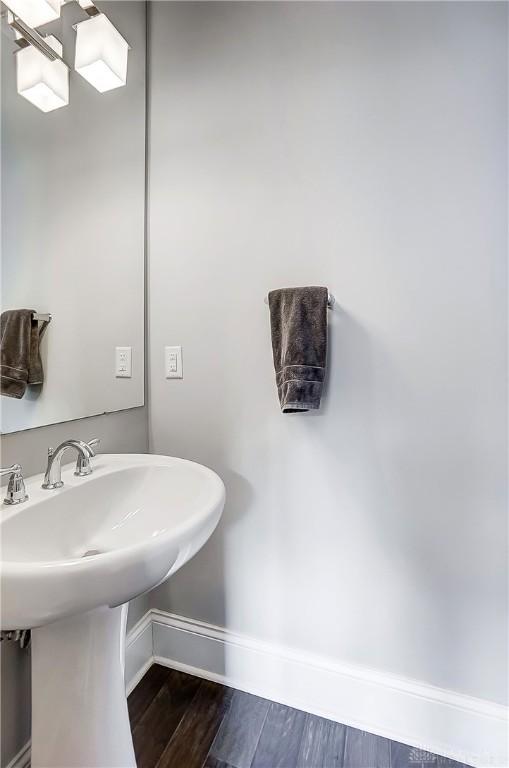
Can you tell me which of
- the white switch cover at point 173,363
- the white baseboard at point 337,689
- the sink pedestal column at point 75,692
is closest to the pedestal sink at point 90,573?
the sink pedestal column at point 75,692

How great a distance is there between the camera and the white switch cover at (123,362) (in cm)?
125

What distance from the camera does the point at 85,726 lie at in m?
0.80

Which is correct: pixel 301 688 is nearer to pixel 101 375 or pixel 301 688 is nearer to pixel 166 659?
pixel 166 659

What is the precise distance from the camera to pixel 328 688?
116 cm

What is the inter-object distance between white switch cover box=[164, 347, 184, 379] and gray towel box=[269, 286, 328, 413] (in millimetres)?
415

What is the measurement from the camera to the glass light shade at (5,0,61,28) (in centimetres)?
94

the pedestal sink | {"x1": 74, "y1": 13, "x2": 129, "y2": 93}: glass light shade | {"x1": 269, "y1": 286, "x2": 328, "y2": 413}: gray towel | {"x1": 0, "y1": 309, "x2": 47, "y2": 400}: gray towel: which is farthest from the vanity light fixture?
the pedestal sink

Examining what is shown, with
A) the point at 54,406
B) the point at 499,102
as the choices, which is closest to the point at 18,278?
the point at 54,406

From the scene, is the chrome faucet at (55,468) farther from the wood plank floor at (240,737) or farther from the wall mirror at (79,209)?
the wood plank floor at (240,737)

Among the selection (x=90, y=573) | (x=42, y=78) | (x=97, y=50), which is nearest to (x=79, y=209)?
(x=42, y=78)

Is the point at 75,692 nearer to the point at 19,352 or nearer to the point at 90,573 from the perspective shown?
the point at 90,573

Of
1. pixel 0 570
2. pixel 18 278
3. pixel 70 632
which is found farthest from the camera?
pixel 18 278

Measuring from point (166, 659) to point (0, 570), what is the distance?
3.66ft

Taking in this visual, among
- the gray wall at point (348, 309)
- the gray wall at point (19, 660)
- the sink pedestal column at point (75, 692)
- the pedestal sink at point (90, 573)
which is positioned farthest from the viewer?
the gray wall at point (348, 309)
